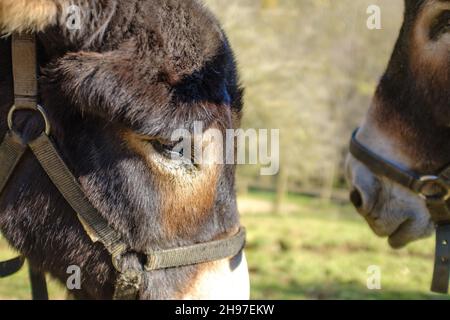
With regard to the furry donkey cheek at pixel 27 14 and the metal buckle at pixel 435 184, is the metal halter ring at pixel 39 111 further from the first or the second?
the metal buckle at pixel 435 184

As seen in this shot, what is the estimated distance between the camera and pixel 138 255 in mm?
2631

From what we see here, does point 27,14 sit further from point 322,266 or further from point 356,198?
point 322,266

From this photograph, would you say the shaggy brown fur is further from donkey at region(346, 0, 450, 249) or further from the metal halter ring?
the metal halter ring

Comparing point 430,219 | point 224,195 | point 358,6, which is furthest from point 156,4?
point 358,6

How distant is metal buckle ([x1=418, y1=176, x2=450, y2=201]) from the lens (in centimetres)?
339

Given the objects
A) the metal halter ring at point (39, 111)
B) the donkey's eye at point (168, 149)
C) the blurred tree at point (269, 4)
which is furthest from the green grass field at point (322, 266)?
the blurred tree at point (269, 4)

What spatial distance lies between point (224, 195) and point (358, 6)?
11586 mm

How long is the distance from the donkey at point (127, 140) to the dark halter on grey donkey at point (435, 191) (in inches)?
48.3

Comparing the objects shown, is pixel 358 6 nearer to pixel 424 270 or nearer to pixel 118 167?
pixel 424 270

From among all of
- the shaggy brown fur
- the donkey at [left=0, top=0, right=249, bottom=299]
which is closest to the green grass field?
the donkey at [left=0, top=0, right=249, bottom=299]

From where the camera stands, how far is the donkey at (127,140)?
97.9 inches

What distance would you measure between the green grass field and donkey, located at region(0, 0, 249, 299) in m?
0.48

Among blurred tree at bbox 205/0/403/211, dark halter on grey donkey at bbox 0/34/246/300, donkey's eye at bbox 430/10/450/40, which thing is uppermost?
donkey's eye at bbox 430/10/450/40
